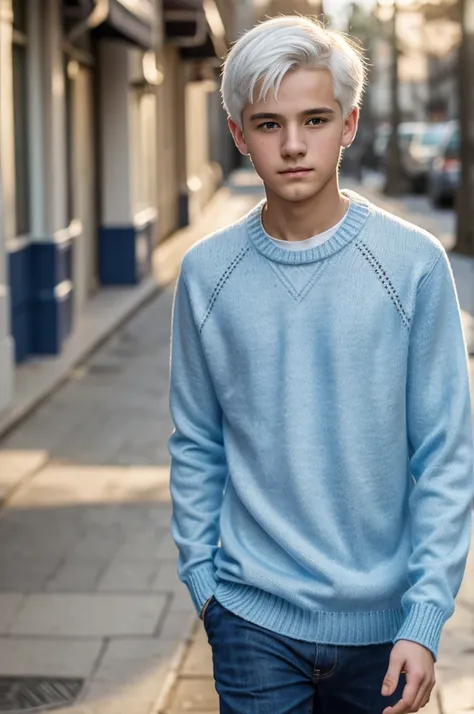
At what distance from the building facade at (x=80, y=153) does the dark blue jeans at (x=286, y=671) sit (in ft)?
21.8

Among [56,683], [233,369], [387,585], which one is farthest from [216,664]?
[56,683]

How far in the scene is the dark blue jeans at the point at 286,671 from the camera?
234 cm

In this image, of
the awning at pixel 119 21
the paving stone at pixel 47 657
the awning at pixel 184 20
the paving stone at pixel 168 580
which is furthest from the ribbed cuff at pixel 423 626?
the awning at pixel 184 20

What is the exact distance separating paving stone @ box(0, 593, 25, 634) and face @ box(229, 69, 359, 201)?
318cm

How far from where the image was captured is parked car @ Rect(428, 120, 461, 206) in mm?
29656

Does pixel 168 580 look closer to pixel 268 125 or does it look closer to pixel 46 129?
pixel 268 125

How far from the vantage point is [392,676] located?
2193 millimetres

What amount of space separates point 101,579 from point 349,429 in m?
3.58

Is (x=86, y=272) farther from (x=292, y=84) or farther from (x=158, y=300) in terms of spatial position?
(x=292, y=84)

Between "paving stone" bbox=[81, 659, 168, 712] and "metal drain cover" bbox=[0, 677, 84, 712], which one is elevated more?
"paving stone" bbox=[81, 659, 168, 712]

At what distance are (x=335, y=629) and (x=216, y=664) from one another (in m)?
0.22

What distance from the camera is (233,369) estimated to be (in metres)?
2.44

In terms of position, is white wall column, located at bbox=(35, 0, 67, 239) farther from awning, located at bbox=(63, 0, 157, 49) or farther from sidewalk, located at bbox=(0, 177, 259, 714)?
sidewalk, located at bbox=(0, 177, 259, 714)

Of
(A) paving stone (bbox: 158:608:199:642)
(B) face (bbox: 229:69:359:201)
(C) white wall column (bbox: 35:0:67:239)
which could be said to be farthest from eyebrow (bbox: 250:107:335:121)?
(C) white wall column (bbox: 35:0:67:239)
